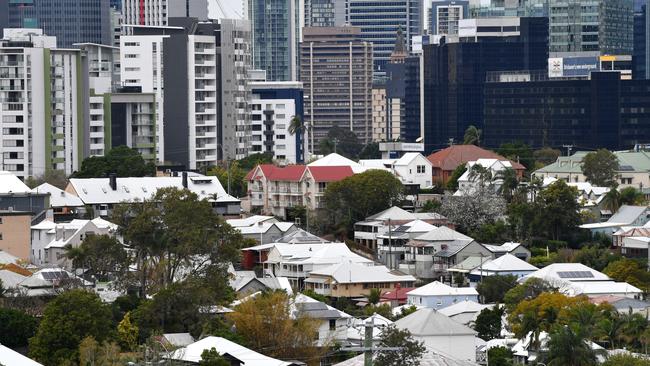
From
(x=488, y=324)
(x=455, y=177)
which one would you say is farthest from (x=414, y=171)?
(x=488, y=324)

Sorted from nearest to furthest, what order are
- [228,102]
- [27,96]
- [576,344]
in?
1. [576,344]
2. [27,96]
3. [228,102]

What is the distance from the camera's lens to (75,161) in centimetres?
10994

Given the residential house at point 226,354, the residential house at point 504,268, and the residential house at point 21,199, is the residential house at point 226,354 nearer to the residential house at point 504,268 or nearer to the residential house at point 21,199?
the residential house at point 504,268

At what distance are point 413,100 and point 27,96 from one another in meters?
54.1

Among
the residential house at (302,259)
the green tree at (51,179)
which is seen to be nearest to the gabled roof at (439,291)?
the residential house at (302,259)

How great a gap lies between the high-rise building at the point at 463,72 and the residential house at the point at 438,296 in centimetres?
7510

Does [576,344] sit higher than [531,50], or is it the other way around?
[531,50]

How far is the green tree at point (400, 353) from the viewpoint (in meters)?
48.2

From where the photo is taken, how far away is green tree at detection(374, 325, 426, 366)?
158ft

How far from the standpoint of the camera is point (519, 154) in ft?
380

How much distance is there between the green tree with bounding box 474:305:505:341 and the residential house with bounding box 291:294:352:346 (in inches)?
155

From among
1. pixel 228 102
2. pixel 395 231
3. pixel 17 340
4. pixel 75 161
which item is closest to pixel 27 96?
pixel 75 161

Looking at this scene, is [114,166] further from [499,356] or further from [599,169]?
[499,356]

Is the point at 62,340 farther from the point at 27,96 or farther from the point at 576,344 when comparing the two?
the point at 27,96
